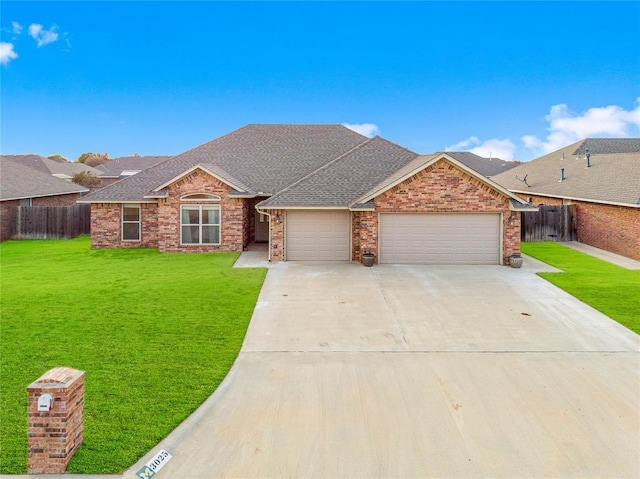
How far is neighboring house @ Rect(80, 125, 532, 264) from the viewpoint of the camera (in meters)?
16.2

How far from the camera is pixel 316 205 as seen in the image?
16.8 m

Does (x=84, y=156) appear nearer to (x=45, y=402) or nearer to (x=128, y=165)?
(x=128, y=165)

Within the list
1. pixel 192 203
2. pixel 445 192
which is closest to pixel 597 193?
pixel 445 192

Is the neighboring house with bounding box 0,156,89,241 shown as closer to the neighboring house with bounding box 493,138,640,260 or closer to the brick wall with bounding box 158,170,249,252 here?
the brick wall with bounding box 158,170,249,252

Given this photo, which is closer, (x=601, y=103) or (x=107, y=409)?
(x=107, y=409)

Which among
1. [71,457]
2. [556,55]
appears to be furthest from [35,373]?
[556,55]

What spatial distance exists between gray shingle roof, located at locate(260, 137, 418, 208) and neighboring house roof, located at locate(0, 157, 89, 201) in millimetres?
15960

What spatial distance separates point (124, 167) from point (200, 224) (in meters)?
40.5

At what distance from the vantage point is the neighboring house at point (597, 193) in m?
18.0

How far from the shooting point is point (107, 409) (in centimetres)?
575

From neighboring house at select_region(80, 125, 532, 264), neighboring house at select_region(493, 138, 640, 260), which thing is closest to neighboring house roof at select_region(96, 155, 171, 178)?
neighboring house at select_region(80, 125, 532, 264)

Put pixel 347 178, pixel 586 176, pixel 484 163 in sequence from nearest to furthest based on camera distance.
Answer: pixel 347 178 → pixel 586 176 → pixel 484 163

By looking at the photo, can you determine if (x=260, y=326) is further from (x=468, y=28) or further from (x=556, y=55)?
(x=556, y=55)

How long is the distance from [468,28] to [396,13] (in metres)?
4.08
